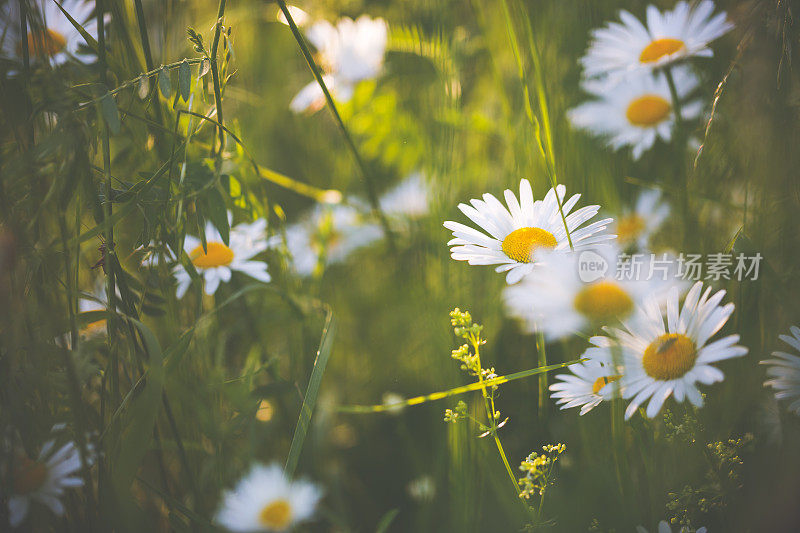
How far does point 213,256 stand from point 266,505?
370mm

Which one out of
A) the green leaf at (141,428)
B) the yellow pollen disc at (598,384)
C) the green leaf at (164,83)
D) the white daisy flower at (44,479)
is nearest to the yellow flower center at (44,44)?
the green leaf at (164,83)

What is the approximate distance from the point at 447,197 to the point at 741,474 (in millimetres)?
511

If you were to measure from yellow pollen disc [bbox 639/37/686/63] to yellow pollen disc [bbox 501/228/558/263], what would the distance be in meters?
0.49

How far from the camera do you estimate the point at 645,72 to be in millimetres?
857

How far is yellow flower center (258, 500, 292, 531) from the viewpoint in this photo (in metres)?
0.53

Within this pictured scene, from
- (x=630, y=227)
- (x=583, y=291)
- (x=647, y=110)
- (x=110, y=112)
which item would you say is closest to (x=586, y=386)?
(x=583, y=291)

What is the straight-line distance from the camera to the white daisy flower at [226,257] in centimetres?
73

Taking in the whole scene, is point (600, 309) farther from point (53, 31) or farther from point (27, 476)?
point (53, 31)

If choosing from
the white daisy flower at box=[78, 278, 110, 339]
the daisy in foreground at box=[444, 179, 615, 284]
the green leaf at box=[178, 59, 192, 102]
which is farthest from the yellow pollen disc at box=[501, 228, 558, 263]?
the white daisy flower at box=[78, 278, 110, 339]

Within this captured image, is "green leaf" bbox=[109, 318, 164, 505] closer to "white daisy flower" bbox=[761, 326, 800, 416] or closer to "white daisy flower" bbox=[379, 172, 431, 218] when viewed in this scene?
"white daisy flower" bbox=[761, 326, 800, 416]

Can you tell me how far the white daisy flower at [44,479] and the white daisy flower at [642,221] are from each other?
76 cm

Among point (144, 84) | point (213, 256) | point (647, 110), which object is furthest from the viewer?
point (647, 110)

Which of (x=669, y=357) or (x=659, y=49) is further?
(x=659, y=49)

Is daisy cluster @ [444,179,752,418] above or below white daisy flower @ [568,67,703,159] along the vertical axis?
below
